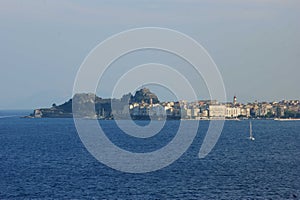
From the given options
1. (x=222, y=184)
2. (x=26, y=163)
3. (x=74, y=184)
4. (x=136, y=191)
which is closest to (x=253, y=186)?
(x=222, y=184)

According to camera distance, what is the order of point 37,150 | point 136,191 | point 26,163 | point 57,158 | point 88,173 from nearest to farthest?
1. point 136,191
2. point 88,173
3. point 26,163
4. point 57,158
5. point 37,150

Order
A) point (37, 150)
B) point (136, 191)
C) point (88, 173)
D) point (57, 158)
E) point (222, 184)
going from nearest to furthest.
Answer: point (136, 191) < point (222, 184) < point (88, 173) < point (57, 158) < point (37, 150)

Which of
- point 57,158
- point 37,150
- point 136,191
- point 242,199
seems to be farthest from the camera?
point 37,150

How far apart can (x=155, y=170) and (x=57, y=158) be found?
18249 mm

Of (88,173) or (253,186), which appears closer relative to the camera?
(253,186)

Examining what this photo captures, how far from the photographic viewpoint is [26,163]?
69750 mm

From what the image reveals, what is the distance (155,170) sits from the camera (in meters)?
61.3

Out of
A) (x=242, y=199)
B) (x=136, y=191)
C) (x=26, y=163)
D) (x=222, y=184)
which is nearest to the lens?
(x=242, y=199)

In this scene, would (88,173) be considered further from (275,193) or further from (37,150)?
(37,150)

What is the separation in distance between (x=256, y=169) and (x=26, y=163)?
2558 centimetres

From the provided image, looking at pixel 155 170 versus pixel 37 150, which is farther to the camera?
pixel 37 150

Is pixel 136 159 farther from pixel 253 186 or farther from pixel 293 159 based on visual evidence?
pixel 253 186

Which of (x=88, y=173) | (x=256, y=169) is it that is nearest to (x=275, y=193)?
(x=256, y=169)

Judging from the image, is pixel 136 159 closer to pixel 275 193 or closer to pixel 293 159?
pixel 293 159
